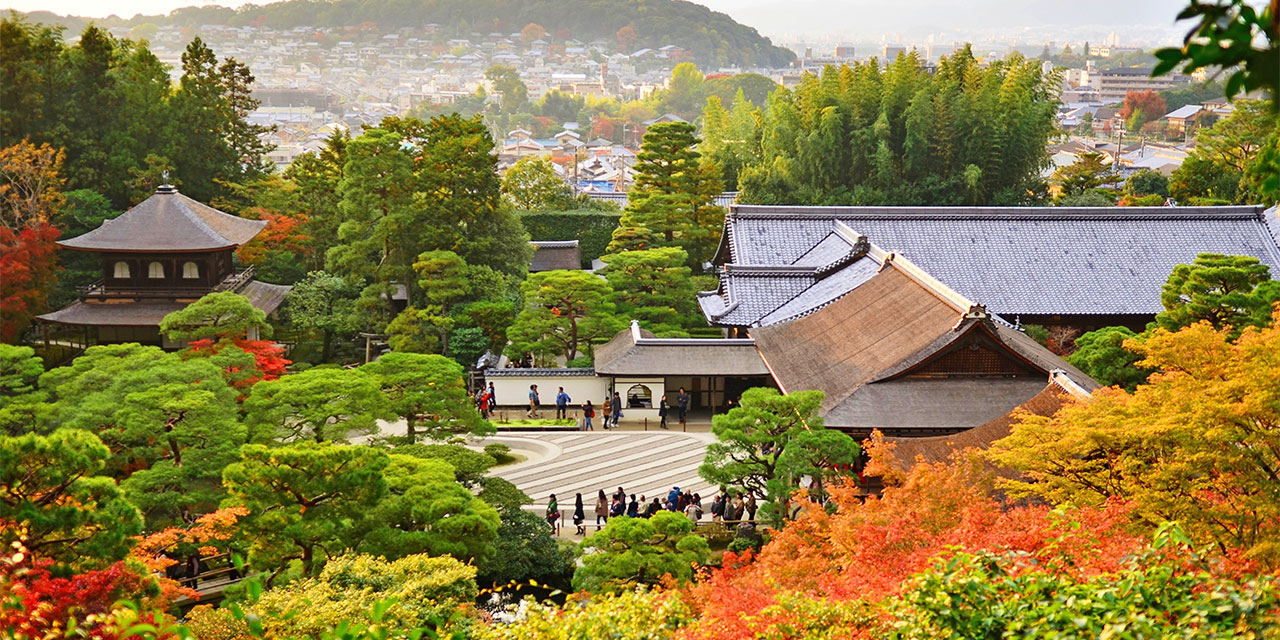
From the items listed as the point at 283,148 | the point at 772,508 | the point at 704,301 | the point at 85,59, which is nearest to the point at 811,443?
the point at 772,508

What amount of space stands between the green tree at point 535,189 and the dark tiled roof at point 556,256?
208 inches

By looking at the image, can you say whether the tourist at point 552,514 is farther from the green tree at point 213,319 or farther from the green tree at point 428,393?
the green tree at point 213,319

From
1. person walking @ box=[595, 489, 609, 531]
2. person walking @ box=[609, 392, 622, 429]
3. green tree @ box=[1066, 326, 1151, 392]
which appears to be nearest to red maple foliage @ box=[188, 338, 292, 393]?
person walking @ box=[595, 489, 609, 531]

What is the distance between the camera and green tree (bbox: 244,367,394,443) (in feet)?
55.5

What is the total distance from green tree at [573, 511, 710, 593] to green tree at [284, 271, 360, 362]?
16440 millimetres

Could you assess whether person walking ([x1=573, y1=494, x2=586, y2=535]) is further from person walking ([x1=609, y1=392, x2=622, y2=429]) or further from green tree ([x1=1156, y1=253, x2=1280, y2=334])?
green tree ([x1=1156, y1=253, x2=1280, y2=334])

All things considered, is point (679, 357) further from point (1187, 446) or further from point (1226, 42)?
point (1226, 42)

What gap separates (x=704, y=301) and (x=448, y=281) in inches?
258

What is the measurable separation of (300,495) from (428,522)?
68.0 inches

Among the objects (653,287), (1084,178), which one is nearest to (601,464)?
(653,287)

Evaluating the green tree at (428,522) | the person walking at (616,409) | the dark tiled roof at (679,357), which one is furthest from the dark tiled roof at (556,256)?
the green tree at (428,522)

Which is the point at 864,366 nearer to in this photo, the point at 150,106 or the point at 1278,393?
the point at 1278,393

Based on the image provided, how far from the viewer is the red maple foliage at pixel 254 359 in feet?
65.5

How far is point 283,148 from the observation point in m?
103
